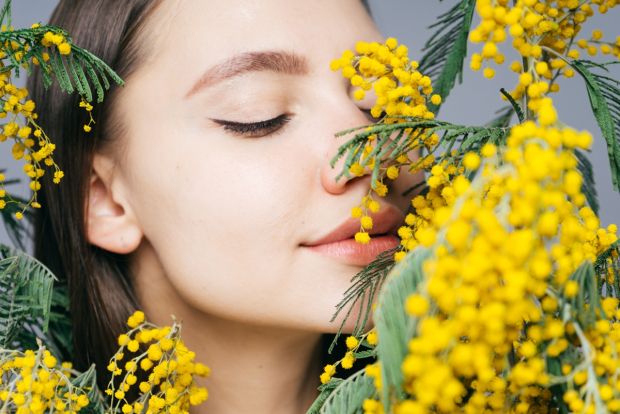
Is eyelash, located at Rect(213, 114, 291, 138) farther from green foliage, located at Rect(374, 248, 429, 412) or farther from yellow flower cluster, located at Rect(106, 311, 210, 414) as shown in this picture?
green foliage, located at Rect(374, 248, 429, 412)

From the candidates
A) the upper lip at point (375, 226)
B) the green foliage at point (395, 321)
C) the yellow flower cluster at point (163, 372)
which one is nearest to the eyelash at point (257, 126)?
the upper lip at point (375, 226)

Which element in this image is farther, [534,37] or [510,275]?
[534,37]

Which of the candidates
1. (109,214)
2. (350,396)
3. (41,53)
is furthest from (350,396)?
(109,214)

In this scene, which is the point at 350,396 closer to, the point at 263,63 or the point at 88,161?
the point at 263,63

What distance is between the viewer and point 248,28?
0.95 meters

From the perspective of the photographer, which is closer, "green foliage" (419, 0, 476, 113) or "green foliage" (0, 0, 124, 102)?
"green foliage" (0, 0, 124, 102)

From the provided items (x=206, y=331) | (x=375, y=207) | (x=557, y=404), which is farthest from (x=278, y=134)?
(x=557, y=404)

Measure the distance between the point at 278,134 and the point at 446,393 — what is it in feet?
1.94

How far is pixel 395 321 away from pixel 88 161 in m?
0.78

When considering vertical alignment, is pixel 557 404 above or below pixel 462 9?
below

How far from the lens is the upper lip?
0.89m

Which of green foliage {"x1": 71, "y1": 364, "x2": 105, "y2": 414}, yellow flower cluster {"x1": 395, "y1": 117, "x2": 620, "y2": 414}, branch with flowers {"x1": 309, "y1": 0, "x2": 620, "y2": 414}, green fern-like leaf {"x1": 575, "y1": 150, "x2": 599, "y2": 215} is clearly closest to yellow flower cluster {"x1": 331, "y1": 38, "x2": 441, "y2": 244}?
branch with flowers {"x1": 309, "y1": 0, "x2": 620, "y2": 414}

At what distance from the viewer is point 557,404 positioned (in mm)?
545

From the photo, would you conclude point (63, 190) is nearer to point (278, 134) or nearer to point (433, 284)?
point (278, 134)
